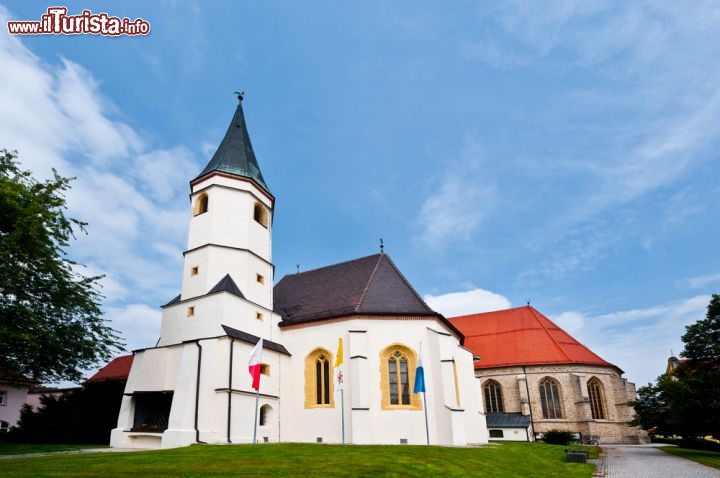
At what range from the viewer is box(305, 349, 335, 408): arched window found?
2322 cm

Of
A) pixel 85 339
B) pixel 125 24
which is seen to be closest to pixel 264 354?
pixel 85 339

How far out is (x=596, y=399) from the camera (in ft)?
113

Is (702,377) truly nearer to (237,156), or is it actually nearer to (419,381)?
(419,381)

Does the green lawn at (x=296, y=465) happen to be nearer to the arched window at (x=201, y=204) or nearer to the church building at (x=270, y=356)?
the church building at (x=270, y=356)

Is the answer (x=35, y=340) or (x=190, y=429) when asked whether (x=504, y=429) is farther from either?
(x=35, y=340)

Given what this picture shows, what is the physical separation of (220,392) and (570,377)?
27223 mm

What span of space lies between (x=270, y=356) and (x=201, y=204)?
942cm

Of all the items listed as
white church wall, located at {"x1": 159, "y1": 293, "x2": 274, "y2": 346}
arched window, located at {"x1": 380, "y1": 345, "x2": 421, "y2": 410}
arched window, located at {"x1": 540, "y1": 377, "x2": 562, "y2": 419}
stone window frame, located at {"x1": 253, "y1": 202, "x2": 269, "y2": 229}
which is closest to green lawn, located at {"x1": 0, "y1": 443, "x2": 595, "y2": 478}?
arched window, located at {"x1": 380, "y1": 345, "x2": 421, "y2": 410}

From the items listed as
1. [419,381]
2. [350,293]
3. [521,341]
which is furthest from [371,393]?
[521,341]

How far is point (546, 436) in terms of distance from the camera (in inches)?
1195

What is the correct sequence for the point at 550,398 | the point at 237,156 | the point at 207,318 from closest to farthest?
the point at 207,318, the point at 237,156, the point at 550,398

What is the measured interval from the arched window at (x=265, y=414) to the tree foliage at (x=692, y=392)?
1966cm

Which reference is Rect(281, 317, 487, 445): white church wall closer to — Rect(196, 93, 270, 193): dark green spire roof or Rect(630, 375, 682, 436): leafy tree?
Rect(630, 375, 682, 436): leafy tree

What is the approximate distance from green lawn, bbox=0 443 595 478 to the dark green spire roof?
15853mm
